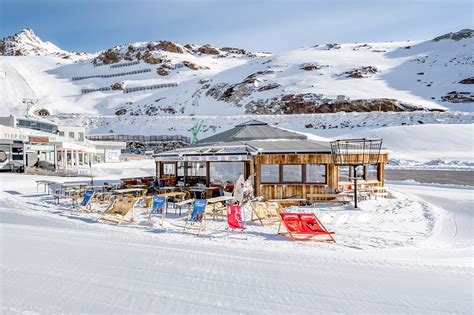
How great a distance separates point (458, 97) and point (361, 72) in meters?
19.9

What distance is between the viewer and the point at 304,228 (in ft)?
24.7

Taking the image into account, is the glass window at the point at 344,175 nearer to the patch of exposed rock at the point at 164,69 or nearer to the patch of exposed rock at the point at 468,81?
the patch of exposed rock at the point at 468,81

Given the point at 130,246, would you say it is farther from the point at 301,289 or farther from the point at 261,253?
the point at 301,289

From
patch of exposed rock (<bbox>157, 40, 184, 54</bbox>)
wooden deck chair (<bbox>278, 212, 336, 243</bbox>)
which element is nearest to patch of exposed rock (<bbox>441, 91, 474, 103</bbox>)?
wooden deck chair (<bbox>278, 212, 336, 243</bbox>)

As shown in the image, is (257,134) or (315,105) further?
(315,105)

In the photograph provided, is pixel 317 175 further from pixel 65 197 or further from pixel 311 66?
pixel 311 66

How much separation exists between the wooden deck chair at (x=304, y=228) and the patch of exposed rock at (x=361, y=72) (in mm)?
66500

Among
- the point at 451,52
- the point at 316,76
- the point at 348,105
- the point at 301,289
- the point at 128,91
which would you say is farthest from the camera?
the point at 128,91

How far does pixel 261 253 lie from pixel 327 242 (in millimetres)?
1672

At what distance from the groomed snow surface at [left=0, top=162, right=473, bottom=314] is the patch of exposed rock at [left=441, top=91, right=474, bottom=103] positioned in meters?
56.3

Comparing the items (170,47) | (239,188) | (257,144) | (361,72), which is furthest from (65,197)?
(170,47)

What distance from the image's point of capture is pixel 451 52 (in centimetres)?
7719

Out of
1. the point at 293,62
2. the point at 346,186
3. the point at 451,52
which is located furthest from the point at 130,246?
the point at 451,52

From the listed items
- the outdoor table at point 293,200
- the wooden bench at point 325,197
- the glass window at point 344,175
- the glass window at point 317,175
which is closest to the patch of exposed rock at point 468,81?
the glass window at point 344,175
